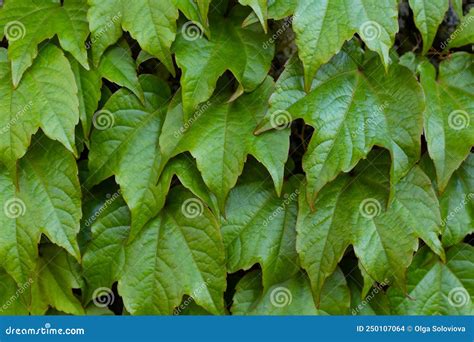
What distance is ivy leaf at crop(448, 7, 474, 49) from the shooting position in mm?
1561

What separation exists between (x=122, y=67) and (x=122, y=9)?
150 mm

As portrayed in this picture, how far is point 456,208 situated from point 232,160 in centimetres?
61

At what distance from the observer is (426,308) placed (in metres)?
1.61

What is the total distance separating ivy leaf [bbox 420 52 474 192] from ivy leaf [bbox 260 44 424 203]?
0.23 ft

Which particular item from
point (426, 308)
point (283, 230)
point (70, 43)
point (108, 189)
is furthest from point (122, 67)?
point (426, 308)

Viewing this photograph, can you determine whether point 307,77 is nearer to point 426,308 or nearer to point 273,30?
point 273,30

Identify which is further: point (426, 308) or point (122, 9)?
point (426, 308)

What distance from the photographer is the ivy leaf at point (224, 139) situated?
4.75ft

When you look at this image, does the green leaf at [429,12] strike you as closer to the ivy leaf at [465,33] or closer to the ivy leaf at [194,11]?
the ivy leaf at [465,33]

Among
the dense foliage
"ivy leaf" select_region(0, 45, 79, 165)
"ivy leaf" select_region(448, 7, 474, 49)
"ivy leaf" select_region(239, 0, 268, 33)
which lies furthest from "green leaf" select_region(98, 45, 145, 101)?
"ivy leaf" select_region(448, 7, 474, 49)

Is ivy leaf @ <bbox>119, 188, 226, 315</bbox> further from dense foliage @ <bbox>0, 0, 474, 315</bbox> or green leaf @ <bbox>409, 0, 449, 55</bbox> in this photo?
green leaf @ <bbox>409, 0, 449, 55</bbox>

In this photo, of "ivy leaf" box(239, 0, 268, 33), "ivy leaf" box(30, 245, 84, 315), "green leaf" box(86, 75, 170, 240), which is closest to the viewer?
"ivy leaf" box(239, 0, 268, 33)

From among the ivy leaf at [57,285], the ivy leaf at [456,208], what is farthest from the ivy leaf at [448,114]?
the ivy leaf at [57,285]

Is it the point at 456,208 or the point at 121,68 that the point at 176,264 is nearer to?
the point at 121,68
